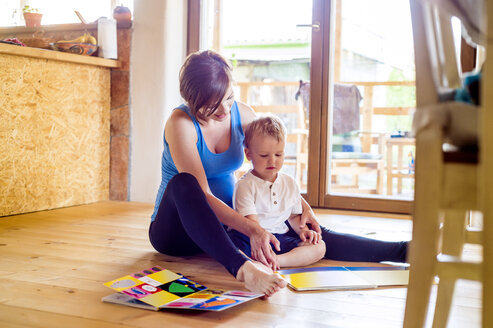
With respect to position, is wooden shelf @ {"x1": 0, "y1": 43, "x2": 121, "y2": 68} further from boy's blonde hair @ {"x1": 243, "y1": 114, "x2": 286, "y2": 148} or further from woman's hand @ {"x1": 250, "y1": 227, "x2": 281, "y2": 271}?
woman's hand @ {"x1": 250, "y1": 227, "x2": 281, "y2": 271}

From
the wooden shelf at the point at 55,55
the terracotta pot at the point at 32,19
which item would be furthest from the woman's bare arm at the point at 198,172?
the terracotta pot at the point at 32,19

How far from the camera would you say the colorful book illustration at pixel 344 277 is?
152 cm

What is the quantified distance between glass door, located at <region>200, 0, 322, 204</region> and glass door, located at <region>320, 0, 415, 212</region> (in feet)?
0.59

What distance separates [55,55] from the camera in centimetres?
288

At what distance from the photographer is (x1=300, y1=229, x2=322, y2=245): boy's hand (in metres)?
1.74

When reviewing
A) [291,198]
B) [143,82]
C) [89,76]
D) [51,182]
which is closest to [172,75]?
[143,82]

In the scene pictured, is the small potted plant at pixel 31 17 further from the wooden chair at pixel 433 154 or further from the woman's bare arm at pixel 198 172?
the wooden chair at pixel 433 154

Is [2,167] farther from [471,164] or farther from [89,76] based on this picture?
[471,164]

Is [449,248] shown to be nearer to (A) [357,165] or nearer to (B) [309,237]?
(B) [309,237]

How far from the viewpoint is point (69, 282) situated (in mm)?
1541

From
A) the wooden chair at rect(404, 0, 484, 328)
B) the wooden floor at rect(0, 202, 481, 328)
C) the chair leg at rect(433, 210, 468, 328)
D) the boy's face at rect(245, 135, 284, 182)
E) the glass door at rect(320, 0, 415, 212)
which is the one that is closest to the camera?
the wooden chair at rect(404, 0, 484, 328)

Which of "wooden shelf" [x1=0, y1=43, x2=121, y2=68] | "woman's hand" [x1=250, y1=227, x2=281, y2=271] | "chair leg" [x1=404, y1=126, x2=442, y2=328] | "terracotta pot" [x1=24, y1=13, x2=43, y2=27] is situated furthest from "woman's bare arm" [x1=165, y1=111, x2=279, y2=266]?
"terracotta pot" [x1=24, y1=13, x2=43, y2=27]

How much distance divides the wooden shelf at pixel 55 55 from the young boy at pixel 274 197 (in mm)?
1518

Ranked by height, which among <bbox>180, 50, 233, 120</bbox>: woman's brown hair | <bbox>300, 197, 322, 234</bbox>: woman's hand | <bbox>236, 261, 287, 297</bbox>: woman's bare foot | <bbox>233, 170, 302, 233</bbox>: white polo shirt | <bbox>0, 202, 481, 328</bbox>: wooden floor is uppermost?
<bbox>180, 50, 233, 120</bbox>: woman's brown hair
